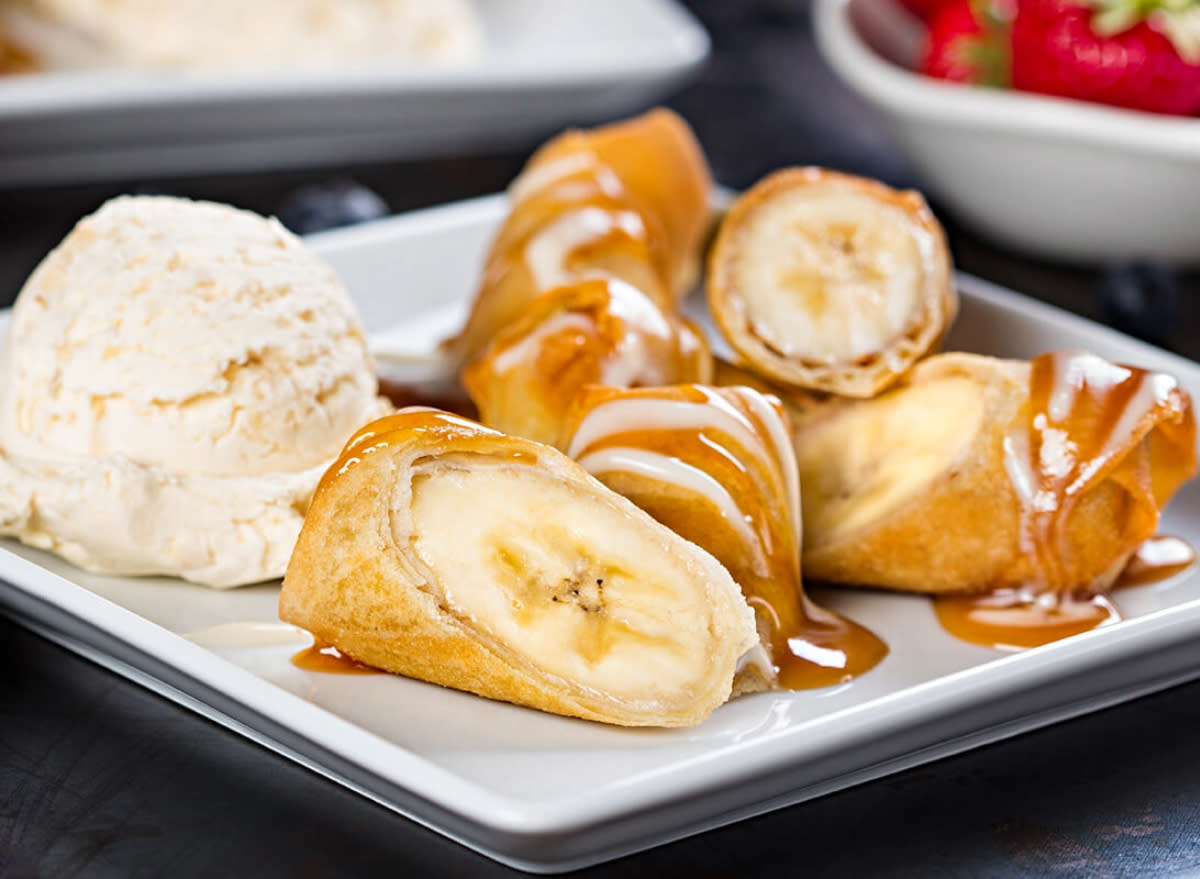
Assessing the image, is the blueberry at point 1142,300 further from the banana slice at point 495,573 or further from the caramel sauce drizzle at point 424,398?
the banana slice at point 495,573

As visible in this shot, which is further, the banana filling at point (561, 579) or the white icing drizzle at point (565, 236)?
the white icing drizzle at point (565, 236)

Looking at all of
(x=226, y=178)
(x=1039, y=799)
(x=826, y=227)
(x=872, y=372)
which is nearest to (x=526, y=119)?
(x=226, y=178)

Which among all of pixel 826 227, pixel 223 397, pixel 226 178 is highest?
pixel 826 227

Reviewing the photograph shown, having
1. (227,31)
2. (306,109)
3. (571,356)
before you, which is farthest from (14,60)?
(571,356)

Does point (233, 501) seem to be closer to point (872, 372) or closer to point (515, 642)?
point (515, 642)

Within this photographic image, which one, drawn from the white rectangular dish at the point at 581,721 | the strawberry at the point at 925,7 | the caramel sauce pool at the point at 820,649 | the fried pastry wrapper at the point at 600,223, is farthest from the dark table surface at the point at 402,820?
the strawberry at the point at 925,7

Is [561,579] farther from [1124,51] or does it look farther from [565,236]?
[1124,51]
